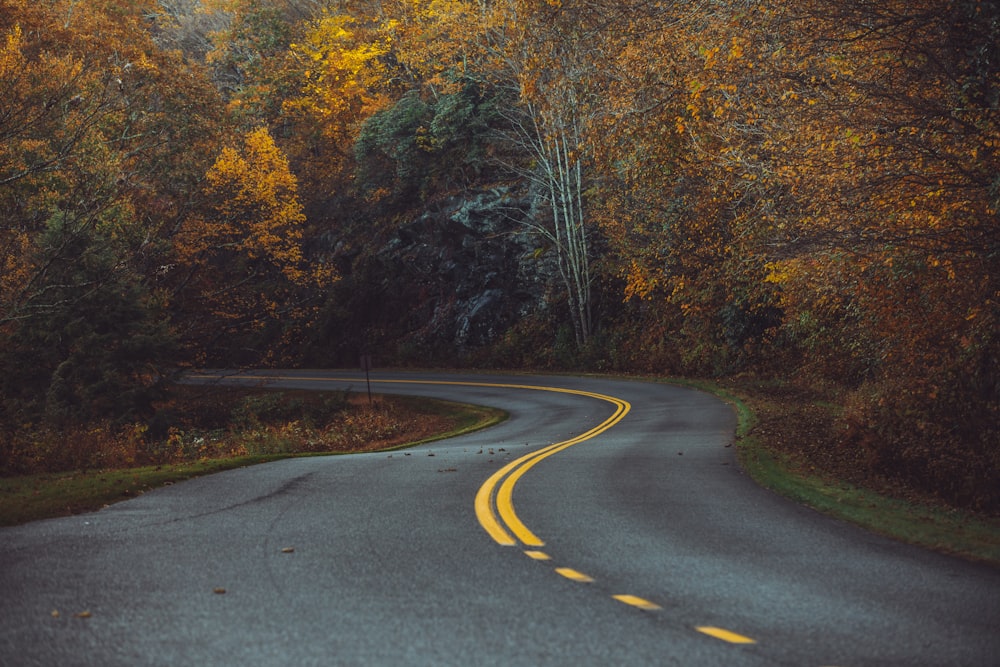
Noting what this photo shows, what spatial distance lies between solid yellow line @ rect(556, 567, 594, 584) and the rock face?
3165 cm

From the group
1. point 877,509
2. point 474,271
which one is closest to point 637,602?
point 877,509

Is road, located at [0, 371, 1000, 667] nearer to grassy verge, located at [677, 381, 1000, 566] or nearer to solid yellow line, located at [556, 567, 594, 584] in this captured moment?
solid yellow line, located at [556, 567, 594, 584]

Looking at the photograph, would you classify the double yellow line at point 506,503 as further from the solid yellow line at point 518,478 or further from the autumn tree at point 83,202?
the autumn tree at point 83,202

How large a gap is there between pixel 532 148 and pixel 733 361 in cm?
1272

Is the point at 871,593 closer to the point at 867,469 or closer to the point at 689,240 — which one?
the point at 867,469

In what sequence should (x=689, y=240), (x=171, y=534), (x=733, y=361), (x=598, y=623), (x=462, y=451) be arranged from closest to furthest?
(x=598, y=623), (x=171, y=534), (x=462, y=451), (x=689, y=240), (x=733, y=361)

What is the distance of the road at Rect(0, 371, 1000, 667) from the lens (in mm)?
4258

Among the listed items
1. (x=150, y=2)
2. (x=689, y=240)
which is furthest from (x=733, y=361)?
(x=150, y=2)

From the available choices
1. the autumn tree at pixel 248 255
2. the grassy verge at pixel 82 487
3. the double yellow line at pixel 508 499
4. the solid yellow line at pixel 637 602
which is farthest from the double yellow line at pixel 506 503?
the autumn tree at pixel 248 255

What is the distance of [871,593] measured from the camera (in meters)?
5.40

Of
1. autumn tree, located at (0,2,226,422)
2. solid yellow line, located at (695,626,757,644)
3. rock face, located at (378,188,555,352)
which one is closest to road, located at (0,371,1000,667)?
solid yellow line, located at (695,626,757,644)

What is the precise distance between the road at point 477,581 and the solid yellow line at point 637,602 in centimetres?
2

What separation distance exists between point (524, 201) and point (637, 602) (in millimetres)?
34499

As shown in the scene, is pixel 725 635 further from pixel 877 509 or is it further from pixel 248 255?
pixel 248 255
